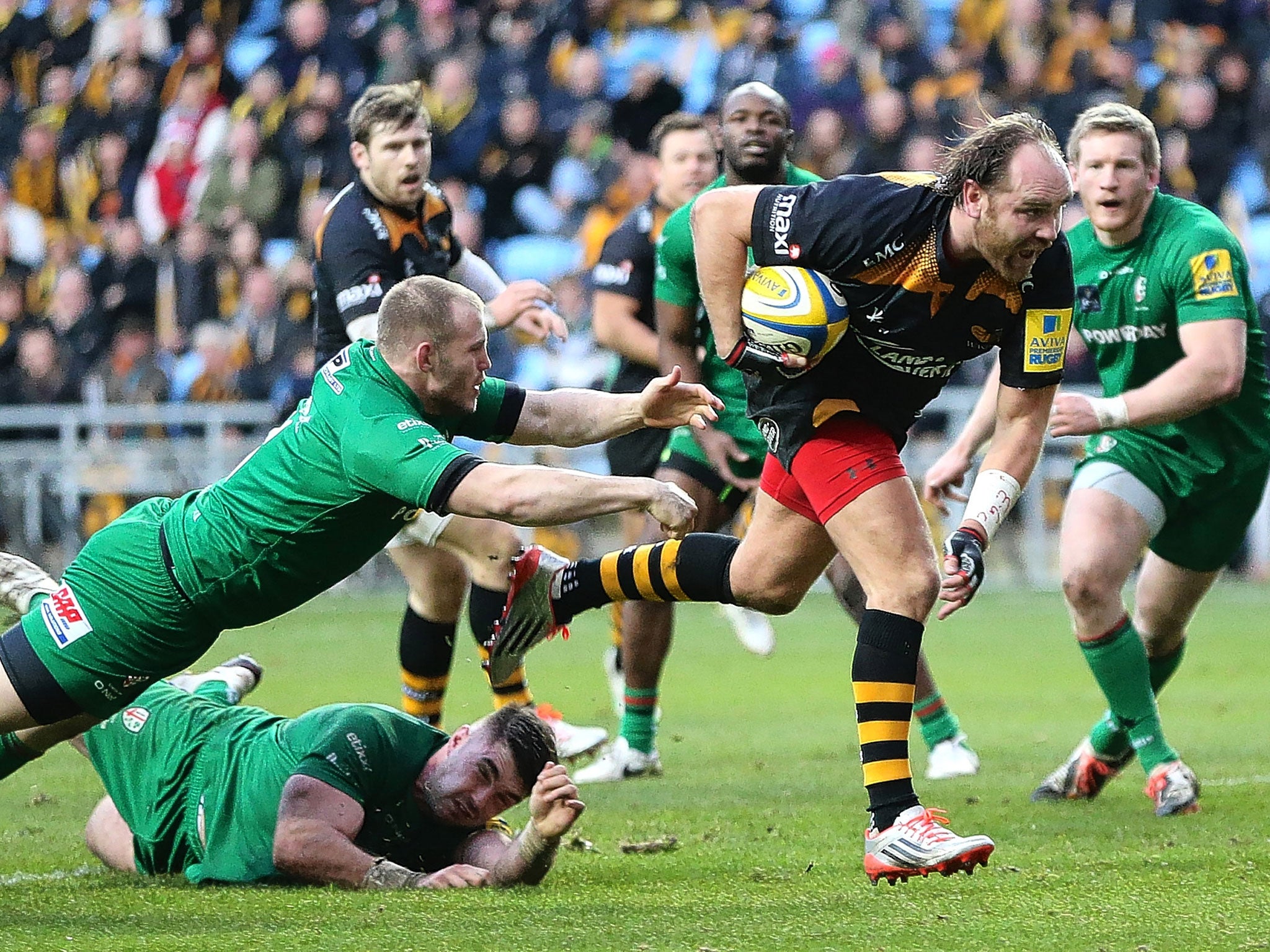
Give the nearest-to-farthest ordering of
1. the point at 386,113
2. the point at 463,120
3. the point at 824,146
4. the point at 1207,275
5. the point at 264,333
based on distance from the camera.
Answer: the point at 1207,275 < the point at 386,113 < the point at 824,146 < the point at 264,333 < the point at 463,120

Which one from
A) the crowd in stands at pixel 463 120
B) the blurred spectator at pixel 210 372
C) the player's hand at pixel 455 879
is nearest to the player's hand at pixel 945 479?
the player's hand at pixel 455 879

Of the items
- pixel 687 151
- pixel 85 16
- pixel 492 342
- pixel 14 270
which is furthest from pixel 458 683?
pixel 85 16

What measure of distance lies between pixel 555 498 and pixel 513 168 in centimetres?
1291

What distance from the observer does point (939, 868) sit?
15.4 ft

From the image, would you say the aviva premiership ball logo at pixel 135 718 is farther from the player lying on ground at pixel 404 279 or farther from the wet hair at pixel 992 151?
the wet hair at pixel 992 151

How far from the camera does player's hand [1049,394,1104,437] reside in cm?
571

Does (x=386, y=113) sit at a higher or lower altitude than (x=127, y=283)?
higher

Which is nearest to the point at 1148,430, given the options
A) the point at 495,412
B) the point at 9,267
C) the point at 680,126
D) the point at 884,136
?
the point at 495,412

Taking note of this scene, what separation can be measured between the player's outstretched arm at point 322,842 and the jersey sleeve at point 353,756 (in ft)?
0.11

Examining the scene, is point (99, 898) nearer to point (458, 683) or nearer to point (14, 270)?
point (458, 683)

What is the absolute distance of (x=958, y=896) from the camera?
187 inches

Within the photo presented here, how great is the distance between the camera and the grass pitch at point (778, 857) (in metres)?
4.25

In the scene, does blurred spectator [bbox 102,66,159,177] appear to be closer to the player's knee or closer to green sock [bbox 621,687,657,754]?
green sock [bbox 621,687,657,754]

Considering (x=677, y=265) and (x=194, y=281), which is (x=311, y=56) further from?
(x=677, y=265)
